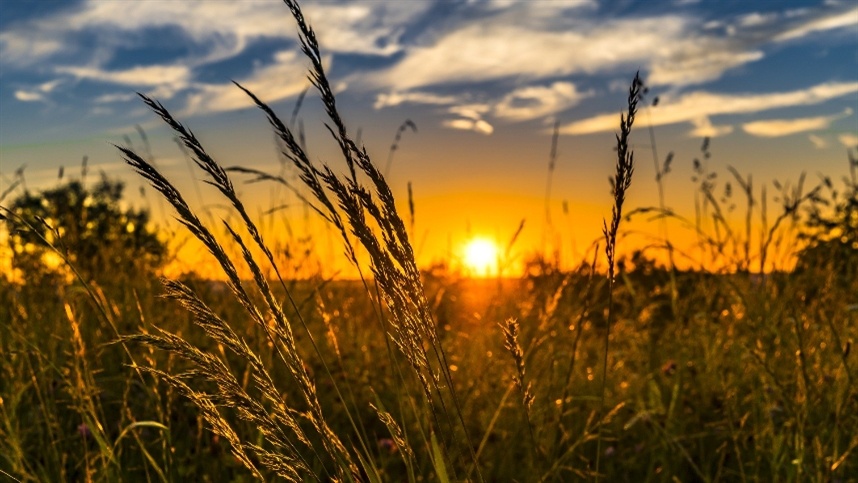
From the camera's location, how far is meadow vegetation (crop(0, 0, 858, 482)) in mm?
1272

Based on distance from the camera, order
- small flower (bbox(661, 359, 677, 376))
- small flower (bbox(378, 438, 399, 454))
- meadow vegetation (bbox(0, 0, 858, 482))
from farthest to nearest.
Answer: small flower (bbox(661, 359, 677, 376)) → small flower (bbox(378, 438, 399, 454)) → meadow vegetation (bbox(0, 0, 858, 482))

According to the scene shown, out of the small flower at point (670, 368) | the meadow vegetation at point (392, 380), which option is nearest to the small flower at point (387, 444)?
the meadow vegetation at point (392, 380)

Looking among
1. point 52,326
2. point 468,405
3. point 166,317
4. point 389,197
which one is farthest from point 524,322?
point 389,197

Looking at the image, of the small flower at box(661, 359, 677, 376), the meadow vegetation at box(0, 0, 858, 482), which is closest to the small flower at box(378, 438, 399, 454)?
the meadow vegetation at box(0, 0, 858, 482)

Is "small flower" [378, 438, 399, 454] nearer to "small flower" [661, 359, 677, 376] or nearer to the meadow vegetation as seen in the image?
the meadow vegetation

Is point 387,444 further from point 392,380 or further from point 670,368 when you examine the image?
point 670,368

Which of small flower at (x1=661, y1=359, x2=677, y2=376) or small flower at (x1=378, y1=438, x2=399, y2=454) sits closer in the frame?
small flower at (x1=378, y1=438, x2=399, y2=454)

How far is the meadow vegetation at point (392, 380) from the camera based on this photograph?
1.27 meters

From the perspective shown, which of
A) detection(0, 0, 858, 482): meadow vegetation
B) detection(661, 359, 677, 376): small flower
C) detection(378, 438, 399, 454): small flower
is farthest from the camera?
detection(661, 359, 677, 376): small flower

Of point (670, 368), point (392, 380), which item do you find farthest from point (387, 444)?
point (670, 368)

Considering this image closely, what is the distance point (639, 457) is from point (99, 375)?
112 inches

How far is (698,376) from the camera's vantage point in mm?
3871

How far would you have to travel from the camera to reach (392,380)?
3.93m

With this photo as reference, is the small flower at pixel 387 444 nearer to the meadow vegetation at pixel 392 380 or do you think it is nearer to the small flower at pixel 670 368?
the meadow vegetation at pixel 392 380
